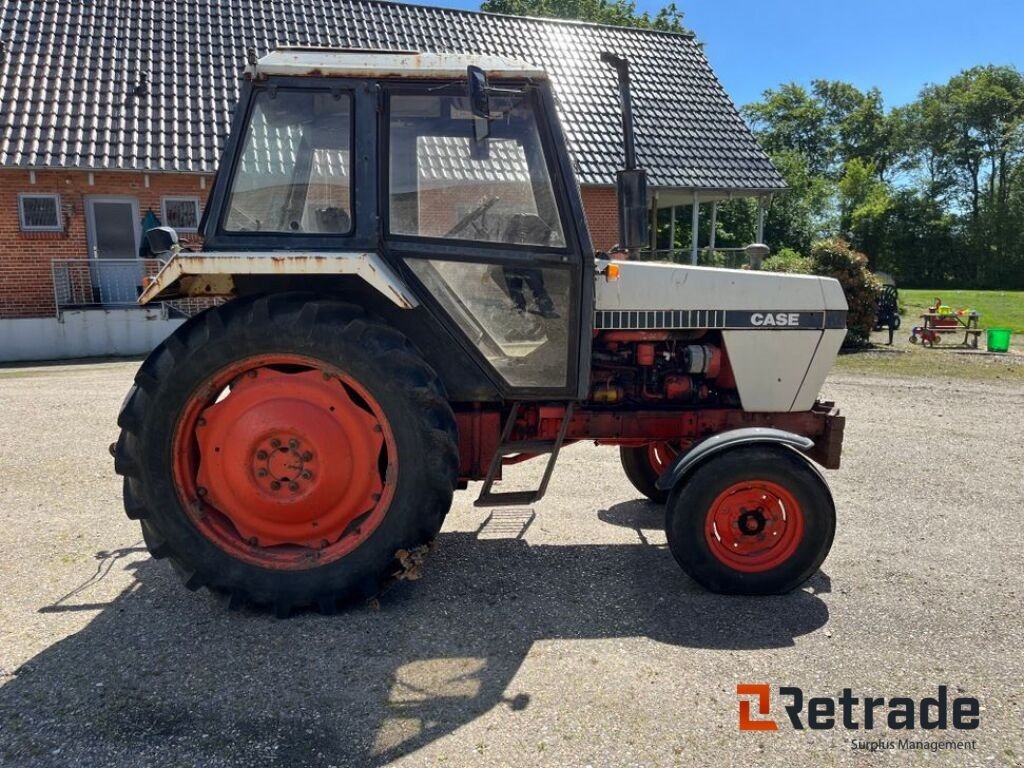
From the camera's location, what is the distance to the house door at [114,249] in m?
13.0

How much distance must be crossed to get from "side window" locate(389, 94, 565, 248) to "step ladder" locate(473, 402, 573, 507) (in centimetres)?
89

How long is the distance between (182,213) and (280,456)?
11940 millimetres

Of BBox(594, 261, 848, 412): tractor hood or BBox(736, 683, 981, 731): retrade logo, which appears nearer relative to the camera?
BBox(736, 683, 981, 731): retrade logo

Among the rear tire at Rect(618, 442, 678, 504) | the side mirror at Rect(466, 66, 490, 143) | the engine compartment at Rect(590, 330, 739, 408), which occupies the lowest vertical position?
the rear tire at Rect(618, 442, 678, 504)

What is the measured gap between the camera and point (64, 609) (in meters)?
3.49

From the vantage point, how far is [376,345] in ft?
10.8

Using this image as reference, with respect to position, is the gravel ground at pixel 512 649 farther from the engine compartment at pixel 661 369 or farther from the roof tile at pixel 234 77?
the roof tile at pixel 234 77

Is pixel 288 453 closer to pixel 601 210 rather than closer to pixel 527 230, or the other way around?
pixel 527 230

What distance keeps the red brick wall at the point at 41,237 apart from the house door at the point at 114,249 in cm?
17

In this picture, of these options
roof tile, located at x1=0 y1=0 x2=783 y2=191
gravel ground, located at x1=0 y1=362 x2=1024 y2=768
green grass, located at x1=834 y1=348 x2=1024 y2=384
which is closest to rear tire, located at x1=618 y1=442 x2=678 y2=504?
gravel ground, located at x1=0 y1=362 x2=1024 y2=768

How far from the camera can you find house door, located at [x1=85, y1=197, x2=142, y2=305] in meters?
13.0

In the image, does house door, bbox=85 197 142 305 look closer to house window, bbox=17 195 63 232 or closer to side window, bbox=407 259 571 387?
house window, bbox=17 195 63 232

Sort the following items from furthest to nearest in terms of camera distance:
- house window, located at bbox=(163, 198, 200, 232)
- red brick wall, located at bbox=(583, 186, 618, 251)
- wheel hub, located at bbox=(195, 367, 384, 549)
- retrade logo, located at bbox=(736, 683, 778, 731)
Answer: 1. red brick wall, located at bbox=(583, 186, 618, 251)
2. house window, located at bbox=(163, 198, 200, 232)
3. wheel hub, located at bbox=(195, 367, 384, 549)
4. retrade logo, located at bbox=(736, 683, 778, 731)

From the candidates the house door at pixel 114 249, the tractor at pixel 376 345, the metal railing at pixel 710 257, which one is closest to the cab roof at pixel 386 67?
the tractor at pixel 376 345
